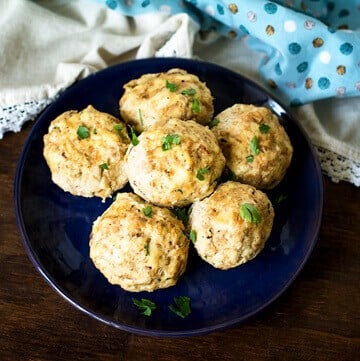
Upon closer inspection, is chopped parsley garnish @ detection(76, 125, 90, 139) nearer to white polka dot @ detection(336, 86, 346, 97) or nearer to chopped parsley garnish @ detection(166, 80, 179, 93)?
chopped parsley garnish @ detection(166, 80, 179, 93)

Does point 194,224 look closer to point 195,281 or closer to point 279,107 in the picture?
point 195,281

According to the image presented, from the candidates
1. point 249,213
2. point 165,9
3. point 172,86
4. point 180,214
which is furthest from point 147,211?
point 165,9

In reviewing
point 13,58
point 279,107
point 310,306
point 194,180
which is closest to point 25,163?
point 13,58

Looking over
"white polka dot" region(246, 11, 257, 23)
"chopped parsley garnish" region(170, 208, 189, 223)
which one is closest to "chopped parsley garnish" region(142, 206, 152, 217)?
"chopped parsley garnish" region(170, 208, 189, 223)

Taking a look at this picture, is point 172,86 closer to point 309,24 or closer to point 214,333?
point 309,24

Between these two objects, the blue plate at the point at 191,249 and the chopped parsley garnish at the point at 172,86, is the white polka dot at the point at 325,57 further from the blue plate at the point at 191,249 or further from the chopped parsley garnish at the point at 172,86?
the chopped parsley garnish at the point at 172,86

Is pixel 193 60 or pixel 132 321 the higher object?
pixel 193 60
